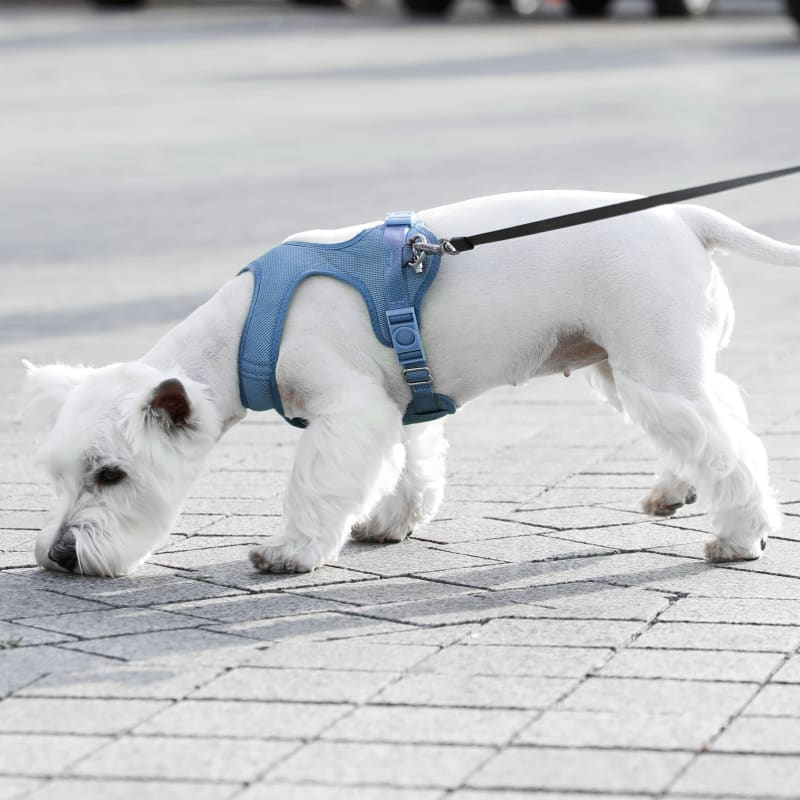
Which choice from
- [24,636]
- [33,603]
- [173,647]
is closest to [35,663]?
[24,636]

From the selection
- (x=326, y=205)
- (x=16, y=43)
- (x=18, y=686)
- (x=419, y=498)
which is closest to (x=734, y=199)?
(x=326, y=205)

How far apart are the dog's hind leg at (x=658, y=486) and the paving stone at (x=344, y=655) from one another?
4.43 feet

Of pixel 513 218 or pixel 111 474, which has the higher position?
pixel 513 218

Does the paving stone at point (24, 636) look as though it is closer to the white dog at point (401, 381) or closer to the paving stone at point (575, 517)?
the white dog at point (401, 381)

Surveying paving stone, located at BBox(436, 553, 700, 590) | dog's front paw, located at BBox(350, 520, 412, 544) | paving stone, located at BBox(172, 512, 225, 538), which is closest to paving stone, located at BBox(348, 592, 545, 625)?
paving stone, located at BBox(436, 553, 700, 590)

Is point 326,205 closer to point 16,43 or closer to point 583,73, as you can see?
point 583,73

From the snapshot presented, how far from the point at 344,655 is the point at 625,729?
2.64 ft

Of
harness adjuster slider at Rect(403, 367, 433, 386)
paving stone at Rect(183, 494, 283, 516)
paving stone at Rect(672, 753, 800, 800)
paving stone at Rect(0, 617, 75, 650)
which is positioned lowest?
paving stone at Rect(183, 494, 283, 516)

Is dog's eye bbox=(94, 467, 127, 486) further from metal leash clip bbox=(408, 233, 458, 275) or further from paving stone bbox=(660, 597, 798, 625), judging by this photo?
paving stone bbox=(660, 597, 798, 625)

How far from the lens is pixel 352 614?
4.38 metres

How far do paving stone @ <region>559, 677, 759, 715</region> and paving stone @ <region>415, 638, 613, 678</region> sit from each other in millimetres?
101

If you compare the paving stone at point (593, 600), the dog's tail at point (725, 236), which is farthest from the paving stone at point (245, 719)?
the dog's tail at point (725, 236)

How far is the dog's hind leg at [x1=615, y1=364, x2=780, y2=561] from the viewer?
15.2 feet

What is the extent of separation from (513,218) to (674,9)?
25.0 metres
